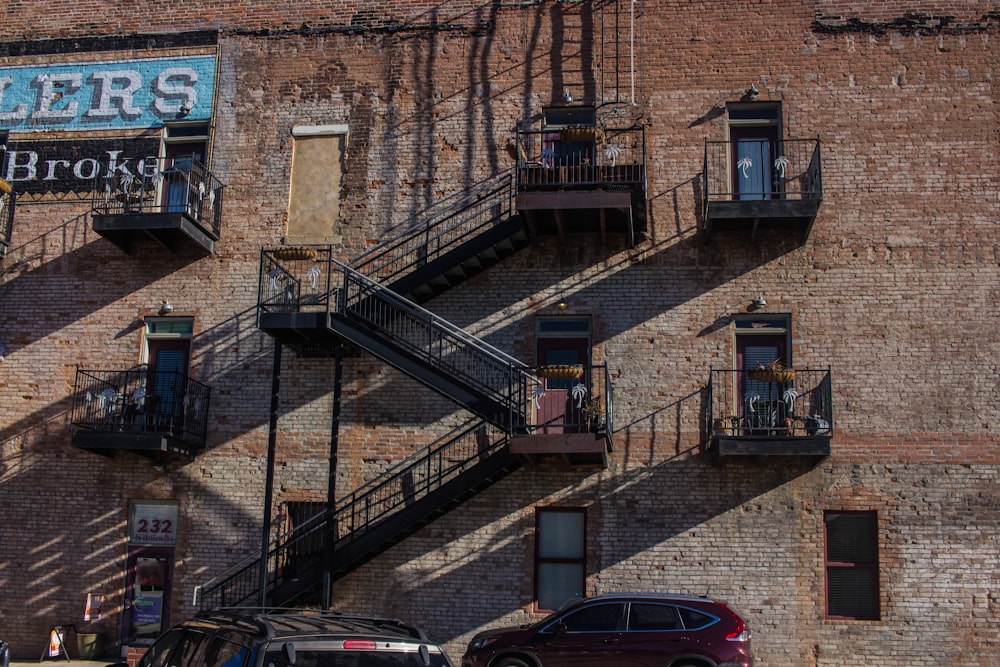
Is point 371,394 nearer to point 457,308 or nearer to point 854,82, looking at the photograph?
point 457,308

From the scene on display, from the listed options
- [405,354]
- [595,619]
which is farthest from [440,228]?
[595,619]

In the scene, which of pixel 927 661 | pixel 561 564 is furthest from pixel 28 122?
pixel 927 661

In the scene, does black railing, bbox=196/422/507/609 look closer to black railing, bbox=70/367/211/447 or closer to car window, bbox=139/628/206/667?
black railing, bbox=70/367/211/447

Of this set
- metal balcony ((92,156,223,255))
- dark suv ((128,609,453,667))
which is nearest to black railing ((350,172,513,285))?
metal balcony ((92,156,223,255))

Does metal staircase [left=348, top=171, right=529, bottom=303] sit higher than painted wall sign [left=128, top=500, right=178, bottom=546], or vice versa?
metal staircase [left=348, top=171, right=529, bottom=303]

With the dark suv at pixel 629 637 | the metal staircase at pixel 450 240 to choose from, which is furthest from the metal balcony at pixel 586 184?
the dark suv at pixel 629 637

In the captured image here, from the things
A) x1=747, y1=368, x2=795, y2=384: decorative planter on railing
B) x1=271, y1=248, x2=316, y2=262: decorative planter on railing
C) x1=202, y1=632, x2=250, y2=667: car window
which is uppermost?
x1=271, y1=248, x2=316, y2=262: decorative planter on railing

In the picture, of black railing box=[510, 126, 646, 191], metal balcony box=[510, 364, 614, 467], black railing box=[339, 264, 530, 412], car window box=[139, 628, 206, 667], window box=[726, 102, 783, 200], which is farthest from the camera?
window box=[726, 102, 783, 200]

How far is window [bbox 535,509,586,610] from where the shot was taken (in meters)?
17.2

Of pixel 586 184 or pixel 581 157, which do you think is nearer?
pixel 586 184

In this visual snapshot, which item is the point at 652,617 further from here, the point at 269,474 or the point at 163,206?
the point at 163,206

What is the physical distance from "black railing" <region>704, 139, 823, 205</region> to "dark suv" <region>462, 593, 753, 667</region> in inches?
292

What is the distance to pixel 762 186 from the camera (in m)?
18.2

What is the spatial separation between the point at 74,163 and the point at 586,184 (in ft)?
33.5
